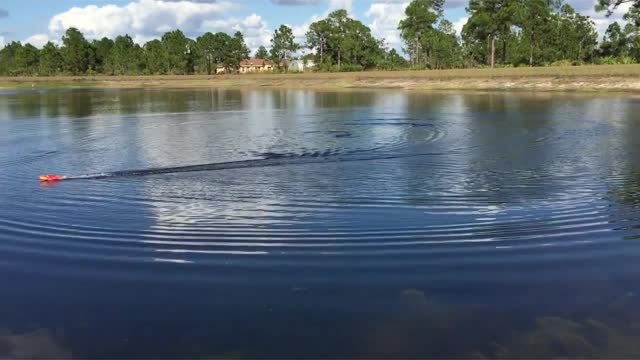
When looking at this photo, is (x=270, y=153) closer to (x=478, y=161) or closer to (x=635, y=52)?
(x=478, y=161)

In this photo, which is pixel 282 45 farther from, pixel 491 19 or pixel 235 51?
pixel 491 19

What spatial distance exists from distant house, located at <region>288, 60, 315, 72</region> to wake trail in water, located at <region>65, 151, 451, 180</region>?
128 meters

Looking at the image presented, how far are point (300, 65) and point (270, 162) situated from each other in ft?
447

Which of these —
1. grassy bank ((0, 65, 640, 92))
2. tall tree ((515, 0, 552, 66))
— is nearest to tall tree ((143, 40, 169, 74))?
grassy bank ((0, 65, 640, 92))

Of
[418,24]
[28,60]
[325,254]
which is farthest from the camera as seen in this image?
[28,60]

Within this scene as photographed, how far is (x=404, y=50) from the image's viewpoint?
488 ft

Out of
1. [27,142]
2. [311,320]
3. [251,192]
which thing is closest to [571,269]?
[311,320]

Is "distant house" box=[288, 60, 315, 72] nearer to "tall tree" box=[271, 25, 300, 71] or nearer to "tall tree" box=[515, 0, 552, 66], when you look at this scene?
"tall tree" box=[271, 25, 300, 71]

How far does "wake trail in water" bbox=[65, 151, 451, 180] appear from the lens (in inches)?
727

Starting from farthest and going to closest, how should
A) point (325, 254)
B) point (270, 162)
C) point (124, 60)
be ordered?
point (124, 60) → point (270, 162) → point (325, 254)

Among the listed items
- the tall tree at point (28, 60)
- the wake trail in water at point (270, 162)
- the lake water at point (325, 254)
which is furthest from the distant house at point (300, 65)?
the lake water at point (325, 254)

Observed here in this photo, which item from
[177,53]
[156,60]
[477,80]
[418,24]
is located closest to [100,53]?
[156,60]

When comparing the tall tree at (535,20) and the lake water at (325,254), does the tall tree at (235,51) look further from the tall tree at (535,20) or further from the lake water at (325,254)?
the lake water at (325,254)

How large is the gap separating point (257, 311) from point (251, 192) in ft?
25.0
